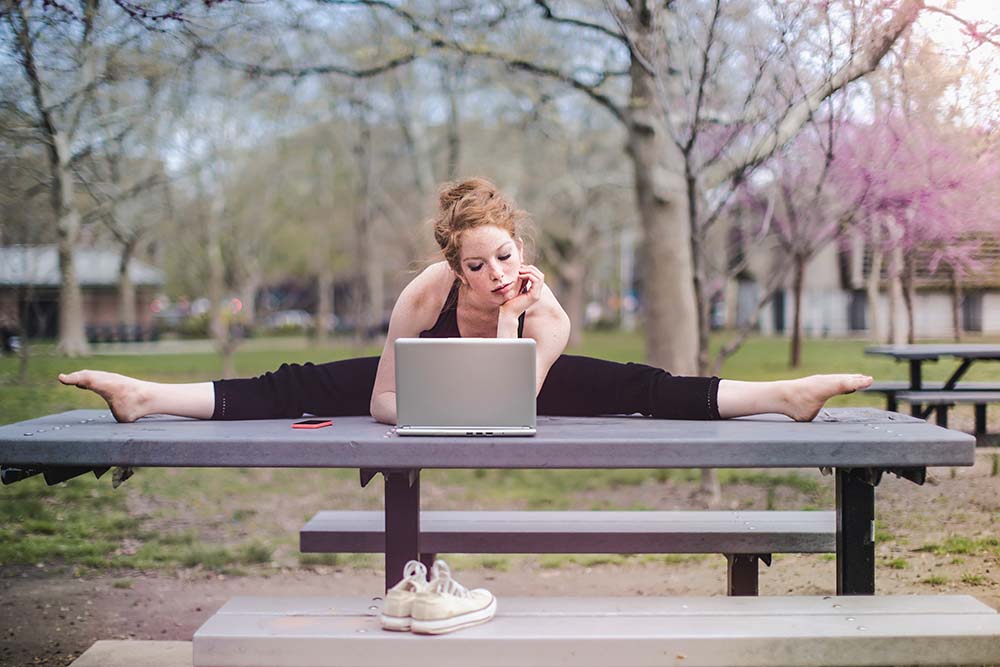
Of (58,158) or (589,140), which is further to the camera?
(589,140)

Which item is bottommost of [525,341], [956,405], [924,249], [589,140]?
[956,405]

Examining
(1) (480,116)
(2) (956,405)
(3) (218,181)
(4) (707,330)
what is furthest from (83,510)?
(1) (480,116)

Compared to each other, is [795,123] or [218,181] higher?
[218,181]

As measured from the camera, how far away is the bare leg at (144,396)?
9.63ft

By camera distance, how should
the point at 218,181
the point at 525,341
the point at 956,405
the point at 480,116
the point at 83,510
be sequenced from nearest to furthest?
the point at 525,341 < the point at 956,405 < the point at 83,510 < the point at 218,181 < the point at 480,116

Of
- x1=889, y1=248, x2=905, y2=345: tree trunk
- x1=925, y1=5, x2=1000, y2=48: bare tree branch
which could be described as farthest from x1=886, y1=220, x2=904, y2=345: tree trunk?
x1=925, y1=5, x2=1000, y2=48: bare tree branch

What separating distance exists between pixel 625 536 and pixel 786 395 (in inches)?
36.3

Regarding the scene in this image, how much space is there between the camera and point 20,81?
506cm

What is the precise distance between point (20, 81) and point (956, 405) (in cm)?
501

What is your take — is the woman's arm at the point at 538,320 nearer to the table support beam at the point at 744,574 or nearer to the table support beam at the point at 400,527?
the table support beam at the point at 400,527

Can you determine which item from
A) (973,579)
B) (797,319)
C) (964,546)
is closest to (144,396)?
(973,579)

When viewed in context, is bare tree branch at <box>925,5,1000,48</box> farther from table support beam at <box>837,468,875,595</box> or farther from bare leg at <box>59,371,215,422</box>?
bare leg at <box>59,371,215,422</box>

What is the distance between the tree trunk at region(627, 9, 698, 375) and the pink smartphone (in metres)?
4.20

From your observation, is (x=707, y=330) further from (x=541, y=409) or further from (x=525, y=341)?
(x=525, y=341)
